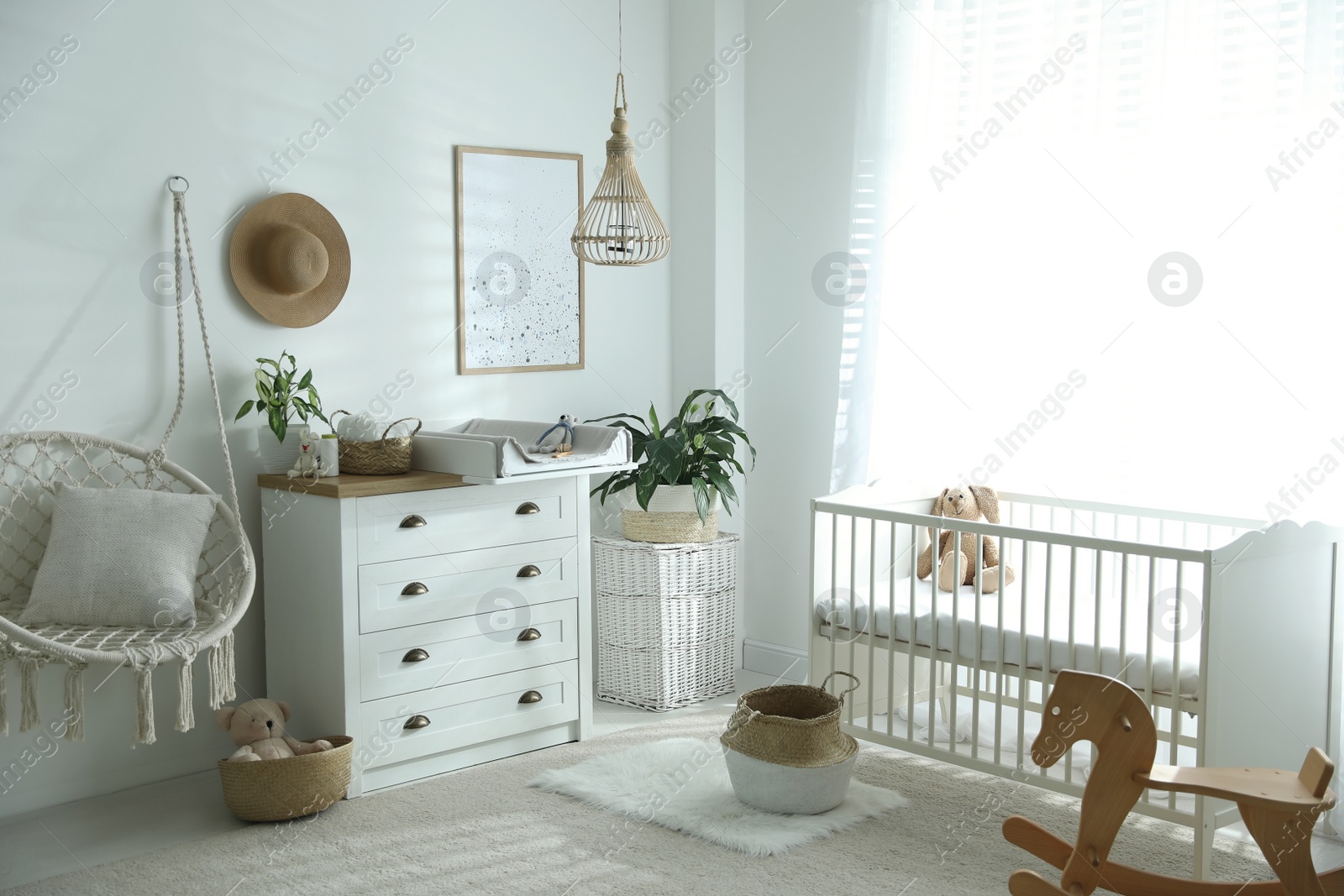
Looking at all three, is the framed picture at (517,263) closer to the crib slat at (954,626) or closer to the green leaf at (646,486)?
the green leaf at (646,486)

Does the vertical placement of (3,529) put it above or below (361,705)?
above

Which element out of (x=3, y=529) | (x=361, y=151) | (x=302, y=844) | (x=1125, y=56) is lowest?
(x=302, y=844)

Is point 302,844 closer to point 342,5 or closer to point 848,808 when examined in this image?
point 848,808

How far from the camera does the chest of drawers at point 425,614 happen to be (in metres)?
3.01

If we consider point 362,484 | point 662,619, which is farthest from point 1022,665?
point 362,484

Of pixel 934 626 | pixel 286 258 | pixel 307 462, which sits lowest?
pixel 934 626

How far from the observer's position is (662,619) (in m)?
3.79

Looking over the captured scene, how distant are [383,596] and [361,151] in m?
1.34

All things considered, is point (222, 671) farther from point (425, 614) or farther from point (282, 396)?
point (282, 396)

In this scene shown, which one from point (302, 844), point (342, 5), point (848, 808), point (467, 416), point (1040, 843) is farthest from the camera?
point (467, 416)

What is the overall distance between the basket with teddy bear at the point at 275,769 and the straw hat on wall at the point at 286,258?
3.63 ft

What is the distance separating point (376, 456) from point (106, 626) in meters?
0.80

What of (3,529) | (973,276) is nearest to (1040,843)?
(973,276)

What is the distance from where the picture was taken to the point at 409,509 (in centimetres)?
308
